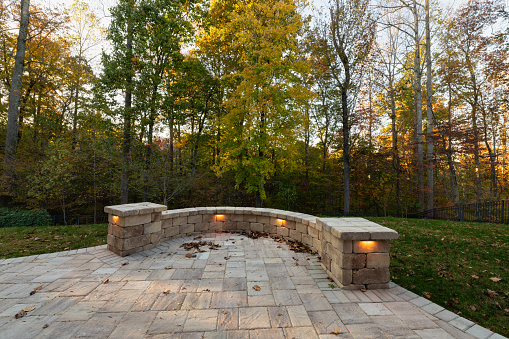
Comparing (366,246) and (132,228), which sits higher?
(366,246)

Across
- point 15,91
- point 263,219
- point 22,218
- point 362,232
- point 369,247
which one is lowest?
point 22,218

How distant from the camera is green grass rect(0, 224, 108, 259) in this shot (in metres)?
4.67

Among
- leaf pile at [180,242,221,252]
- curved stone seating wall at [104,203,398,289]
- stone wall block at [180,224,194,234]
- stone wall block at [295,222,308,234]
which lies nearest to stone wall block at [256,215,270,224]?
curved stone seating wall at [104,203,398,289]

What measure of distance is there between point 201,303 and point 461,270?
446cm

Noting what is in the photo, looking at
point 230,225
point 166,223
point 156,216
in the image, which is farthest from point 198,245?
point 230,225

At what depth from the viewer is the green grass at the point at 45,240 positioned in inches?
184

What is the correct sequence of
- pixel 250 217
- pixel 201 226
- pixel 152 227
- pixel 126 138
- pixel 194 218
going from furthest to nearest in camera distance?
pixel 126 138 → pixel 250 217 → pixel 201 226 → pixel 194 218 → pixel 152 227

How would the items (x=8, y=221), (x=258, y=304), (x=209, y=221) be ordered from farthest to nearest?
(x=8, y=221)
(x=209, y=221)
(x=258, y=304)

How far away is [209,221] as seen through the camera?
6172 millimetres

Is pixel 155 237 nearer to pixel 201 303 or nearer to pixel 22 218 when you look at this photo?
pixel 201 303

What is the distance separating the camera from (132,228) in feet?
14.7

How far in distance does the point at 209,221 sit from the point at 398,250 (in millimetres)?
4752

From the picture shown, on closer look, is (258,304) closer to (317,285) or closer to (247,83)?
(317,285)

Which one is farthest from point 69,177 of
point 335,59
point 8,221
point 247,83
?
point 335,59
